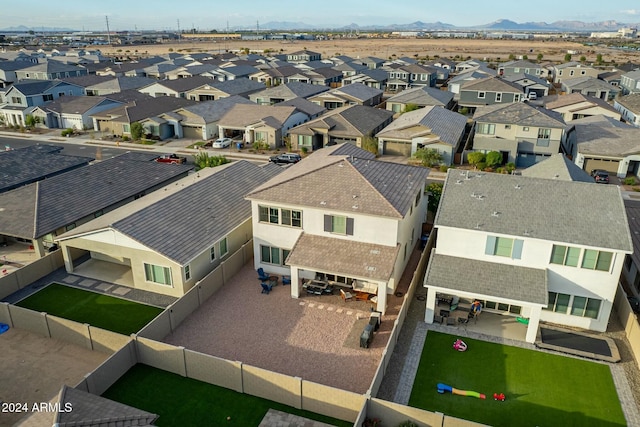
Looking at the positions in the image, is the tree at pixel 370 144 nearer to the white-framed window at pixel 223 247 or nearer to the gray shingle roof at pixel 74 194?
the gray shingle roof at pixel 74 194

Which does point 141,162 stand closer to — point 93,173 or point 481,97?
point 93,173

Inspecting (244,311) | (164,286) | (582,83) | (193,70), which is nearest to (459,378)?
(244,311)

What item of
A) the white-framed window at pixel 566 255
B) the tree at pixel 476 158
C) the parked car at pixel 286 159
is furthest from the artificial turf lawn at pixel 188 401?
the tree at pixel 476 158

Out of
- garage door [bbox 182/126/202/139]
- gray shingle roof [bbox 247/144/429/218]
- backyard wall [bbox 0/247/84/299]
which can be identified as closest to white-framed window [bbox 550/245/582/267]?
gray shingle roof [bbox 247/144/429/218]

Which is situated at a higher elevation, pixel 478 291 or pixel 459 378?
pixel 478 291

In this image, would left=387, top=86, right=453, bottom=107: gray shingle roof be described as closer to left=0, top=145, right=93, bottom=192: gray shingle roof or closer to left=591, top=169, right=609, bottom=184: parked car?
left=591, top=169, right=609, bottom=184: parked car

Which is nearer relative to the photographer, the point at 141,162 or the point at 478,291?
the point at 478,291

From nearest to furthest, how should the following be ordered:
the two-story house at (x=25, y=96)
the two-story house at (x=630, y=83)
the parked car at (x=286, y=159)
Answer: the parked car at (x=286, y=159) → the two-story house at (x=25, y=96) → the two-story house at (x=630, y=83)
